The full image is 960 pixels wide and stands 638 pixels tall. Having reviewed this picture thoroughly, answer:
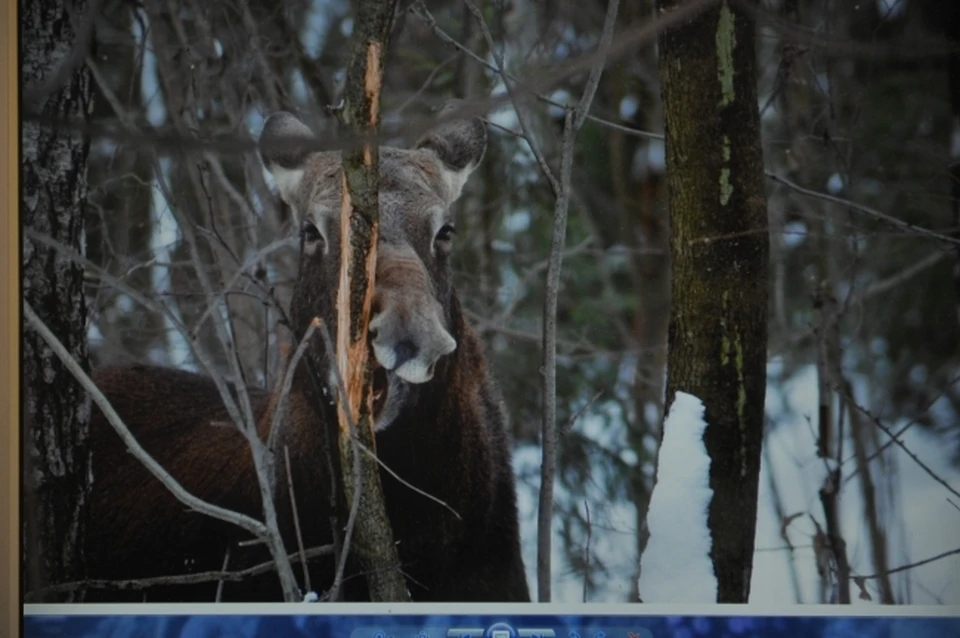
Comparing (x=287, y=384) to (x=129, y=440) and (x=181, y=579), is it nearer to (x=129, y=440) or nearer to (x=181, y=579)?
(x=129, y=440)

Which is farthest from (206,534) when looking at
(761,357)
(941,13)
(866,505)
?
(941,13)

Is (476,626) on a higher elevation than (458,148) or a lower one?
lower

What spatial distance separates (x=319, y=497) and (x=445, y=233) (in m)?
0.71

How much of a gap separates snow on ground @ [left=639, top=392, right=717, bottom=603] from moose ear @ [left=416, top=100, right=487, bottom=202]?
2.44 feet

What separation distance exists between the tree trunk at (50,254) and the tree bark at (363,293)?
647mm

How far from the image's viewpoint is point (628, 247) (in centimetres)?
265

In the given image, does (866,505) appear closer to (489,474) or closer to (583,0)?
(489,474)

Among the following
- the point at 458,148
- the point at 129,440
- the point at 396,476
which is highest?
the point at 458,148

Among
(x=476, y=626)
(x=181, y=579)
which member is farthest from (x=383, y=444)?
(x=181, y=579)

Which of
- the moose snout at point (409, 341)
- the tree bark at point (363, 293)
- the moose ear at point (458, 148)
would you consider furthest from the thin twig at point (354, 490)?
the moose ear at point (458, 148)

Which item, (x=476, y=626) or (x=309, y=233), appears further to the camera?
(x=309, y=233)

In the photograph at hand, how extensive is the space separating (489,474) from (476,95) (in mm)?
938

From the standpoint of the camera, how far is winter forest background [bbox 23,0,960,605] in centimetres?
254

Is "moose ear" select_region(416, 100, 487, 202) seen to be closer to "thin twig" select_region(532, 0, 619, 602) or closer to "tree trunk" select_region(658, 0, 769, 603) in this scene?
"thin twig" select_region(532, 0, 619, 602)
